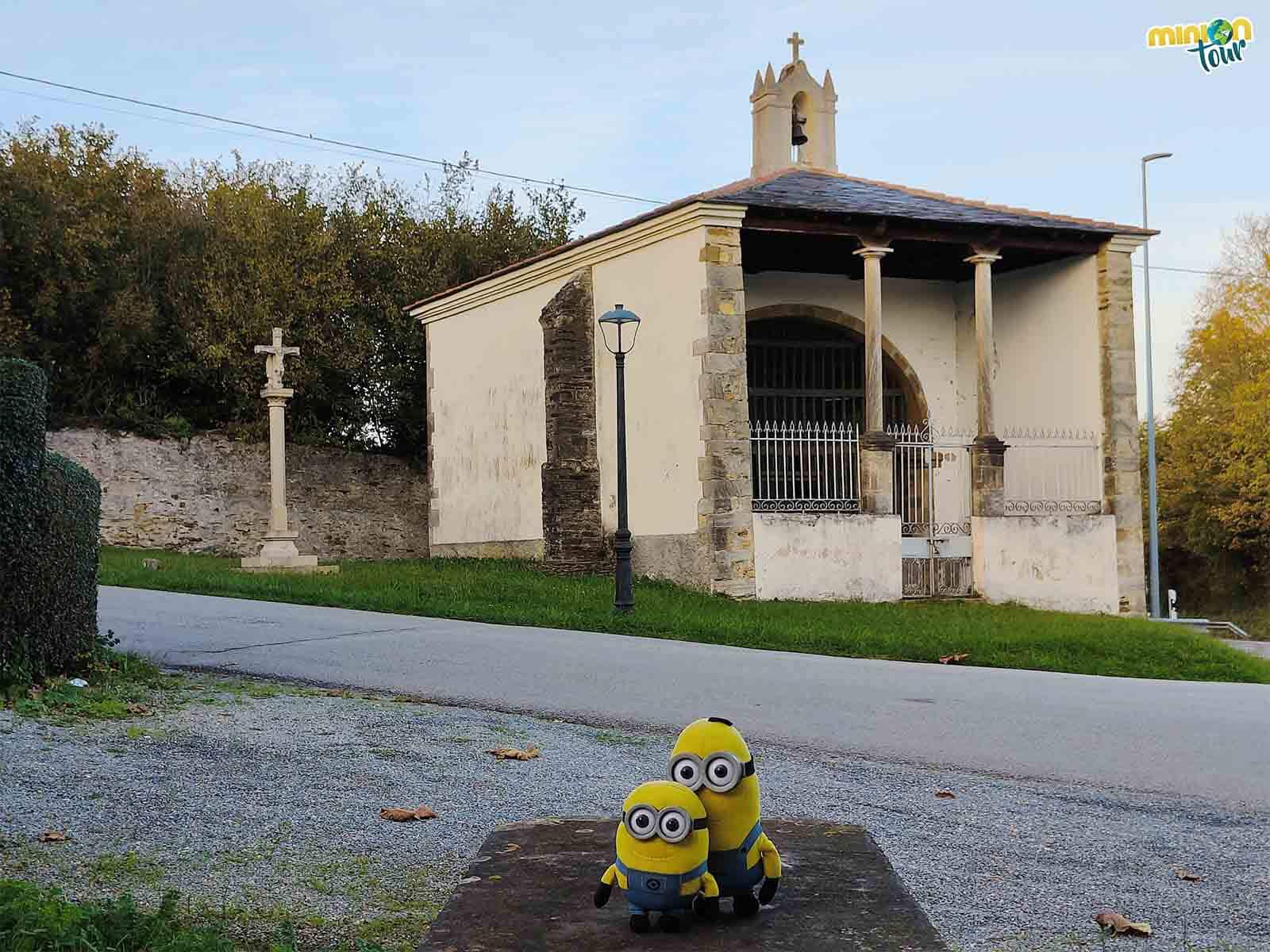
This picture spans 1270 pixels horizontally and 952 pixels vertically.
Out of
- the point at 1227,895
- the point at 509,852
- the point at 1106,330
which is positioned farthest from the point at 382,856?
the point at 1106,330

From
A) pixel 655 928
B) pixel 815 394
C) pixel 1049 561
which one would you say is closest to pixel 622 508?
pixel 1049 561

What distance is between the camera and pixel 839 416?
22.6 m

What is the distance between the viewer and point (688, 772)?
3.18 meters

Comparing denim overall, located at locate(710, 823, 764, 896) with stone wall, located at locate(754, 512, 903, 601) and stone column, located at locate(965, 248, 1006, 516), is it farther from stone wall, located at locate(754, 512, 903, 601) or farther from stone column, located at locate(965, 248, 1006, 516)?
stone column, located at locate(965, 248, 1006, 516)

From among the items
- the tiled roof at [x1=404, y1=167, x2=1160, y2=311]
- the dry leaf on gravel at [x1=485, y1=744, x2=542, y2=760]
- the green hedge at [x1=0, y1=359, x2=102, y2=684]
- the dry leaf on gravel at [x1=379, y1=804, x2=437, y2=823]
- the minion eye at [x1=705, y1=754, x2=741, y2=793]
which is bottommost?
the dry leaf on gravel at [x1=379, y1=804, x2=437, y2=823]

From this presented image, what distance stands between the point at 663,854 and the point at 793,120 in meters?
22.4

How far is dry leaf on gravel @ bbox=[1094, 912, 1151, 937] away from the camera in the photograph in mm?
4543

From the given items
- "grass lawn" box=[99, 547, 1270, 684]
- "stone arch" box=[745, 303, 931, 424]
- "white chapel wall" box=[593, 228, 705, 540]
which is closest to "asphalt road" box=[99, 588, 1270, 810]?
"grass lawn" box=[99, 547, 1270, 684]

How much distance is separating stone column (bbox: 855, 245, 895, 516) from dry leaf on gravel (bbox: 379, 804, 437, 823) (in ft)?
43.3

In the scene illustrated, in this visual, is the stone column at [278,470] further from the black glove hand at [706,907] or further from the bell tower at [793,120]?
the black glove hand at [706,907]

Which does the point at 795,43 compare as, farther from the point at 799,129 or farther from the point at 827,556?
the point at 827,556

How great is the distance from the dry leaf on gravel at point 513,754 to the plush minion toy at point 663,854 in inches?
169

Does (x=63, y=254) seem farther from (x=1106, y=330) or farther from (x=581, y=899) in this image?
(x=581, y=899)

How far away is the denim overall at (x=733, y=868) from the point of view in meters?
3.17
